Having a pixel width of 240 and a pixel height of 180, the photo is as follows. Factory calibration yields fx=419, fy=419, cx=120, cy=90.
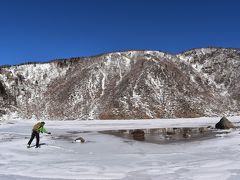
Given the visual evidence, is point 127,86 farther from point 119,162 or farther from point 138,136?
point 119,162

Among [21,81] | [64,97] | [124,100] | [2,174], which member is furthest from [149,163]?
[21,81]

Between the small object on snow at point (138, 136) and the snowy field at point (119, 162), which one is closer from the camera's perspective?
the snowy field at point (119, 162)

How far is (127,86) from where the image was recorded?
7931 cm

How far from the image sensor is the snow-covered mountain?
74.5 m

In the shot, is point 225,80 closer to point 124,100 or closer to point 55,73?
point 124,100

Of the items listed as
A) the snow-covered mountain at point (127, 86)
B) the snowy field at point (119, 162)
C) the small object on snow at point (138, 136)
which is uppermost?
the snow-covered mountain at point (127, 86)

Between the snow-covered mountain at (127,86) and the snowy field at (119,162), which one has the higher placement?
the snow-covered mountain at (127,86)

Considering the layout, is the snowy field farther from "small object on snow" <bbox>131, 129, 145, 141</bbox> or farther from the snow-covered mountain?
the snow-covered mountain

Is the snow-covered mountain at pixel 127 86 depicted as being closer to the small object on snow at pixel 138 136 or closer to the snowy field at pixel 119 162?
the small object on snow at pixel 138 136

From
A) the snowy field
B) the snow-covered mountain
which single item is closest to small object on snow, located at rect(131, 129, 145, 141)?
the snowy field

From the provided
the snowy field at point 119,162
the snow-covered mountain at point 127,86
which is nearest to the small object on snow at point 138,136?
the snowy field at point 119,162

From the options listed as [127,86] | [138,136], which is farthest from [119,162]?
[127,86]

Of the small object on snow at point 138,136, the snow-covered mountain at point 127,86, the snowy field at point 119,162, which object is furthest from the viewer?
the snow-covered mountain at point 127,86

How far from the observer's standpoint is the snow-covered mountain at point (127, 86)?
74500 millimetres
